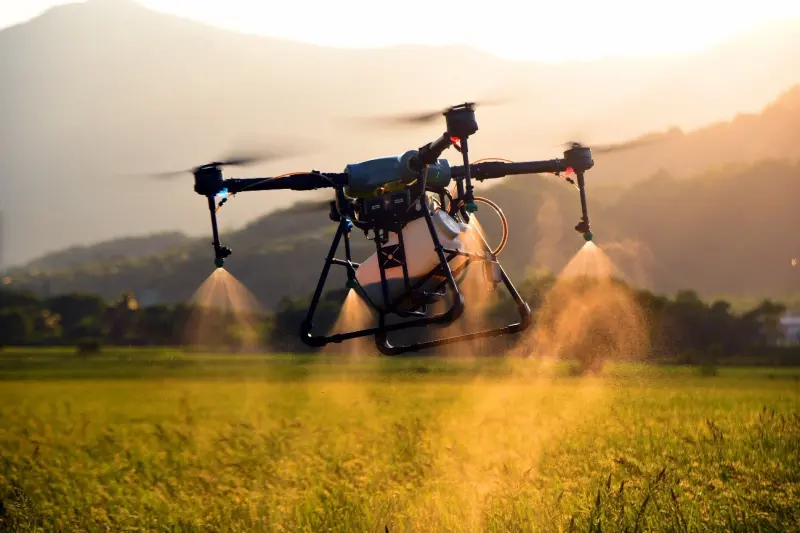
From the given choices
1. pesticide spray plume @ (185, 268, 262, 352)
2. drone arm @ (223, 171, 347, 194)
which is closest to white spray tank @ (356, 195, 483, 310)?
drone arm @ (223, 171, 347, 194)

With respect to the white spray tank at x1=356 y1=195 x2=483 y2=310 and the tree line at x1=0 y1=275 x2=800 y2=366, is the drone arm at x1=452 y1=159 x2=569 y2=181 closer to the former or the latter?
the white spray tank at x1=356 y1=195 x2=483 y2=310

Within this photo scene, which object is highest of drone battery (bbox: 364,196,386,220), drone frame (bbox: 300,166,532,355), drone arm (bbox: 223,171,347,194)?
drone arm (bbox: 223,171,347,194)

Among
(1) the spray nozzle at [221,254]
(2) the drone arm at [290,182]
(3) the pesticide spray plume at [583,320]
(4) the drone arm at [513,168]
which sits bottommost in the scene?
(3) the pesticide spray plume at [583,320]

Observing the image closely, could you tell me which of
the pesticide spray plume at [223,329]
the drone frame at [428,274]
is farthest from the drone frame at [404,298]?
the pesticide spray plume at [223,329]

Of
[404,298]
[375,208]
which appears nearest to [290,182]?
[375,208]

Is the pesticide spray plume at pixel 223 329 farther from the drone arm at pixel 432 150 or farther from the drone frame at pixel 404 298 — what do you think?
the drone arm at pixel 432 150

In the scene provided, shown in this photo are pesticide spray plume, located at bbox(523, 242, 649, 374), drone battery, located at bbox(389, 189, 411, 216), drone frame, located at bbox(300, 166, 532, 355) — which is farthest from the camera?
pesticide spray plume, located at bbox(523, 242, 649, 374)

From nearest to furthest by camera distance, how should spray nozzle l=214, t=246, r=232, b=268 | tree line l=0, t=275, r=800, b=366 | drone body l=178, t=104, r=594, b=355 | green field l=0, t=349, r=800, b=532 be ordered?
drone body l=178, t=104, r=594, b=355 → spray nozzle l=214, t=246, r=232, b=268 → green field l=0, t=349, r=800, b=532 → tree line l=0, t=275, r=800, b=366
